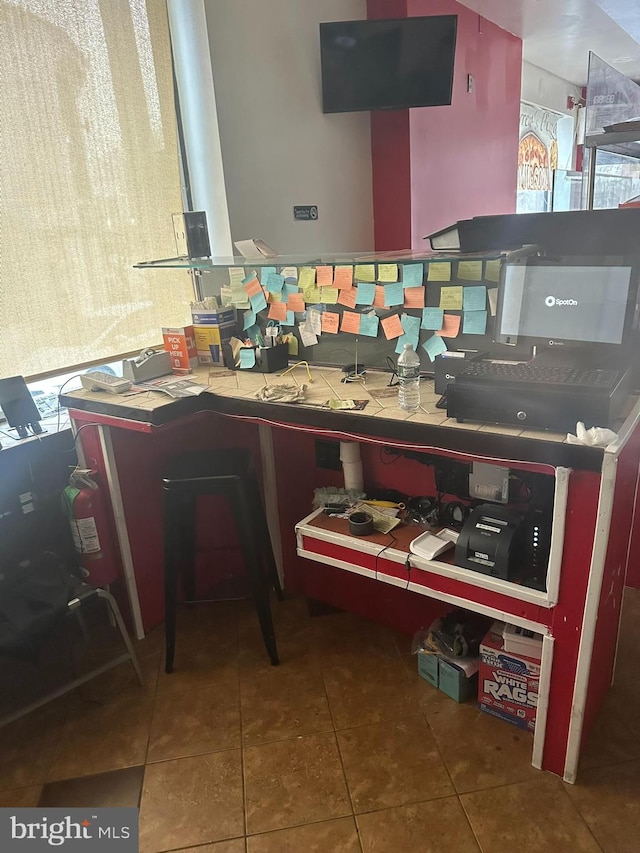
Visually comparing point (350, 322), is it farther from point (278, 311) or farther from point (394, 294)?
point (278, 311)

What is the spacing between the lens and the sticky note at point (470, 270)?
1.78m

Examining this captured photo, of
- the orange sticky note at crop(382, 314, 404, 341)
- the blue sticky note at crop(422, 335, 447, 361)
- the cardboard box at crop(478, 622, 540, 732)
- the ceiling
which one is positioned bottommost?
the cardboard box at crop(478, 622, 540, 732)

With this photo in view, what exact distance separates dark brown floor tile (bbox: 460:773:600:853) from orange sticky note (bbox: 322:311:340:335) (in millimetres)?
1441

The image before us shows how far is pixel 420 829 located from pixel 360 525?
0.77 metres

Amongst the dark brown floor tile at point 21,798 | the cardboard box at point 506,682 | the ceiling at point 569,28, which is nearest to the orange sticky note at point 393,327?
the cardboard box at point 506,682

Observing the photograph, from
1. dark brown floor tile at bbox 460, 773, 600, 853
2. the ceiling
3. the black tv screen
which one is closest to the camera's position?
dark brown floor tile at bbox 460, 773, 600, 853

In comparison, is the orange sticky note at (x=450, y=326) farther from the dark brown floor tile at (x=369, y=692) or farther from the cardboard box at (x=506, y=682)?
the dark brown floor tile at (x=369, y=692)

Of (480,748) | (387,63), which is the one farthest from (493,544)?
(387,63)

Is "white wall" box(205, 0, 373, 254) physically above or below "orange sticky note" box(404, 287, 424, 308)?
above

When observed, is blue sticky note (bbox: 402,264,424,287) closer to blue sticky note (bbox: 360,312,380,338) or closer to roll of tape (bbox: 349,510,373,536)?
blue sticky note (bbox: 360,312,380,338)

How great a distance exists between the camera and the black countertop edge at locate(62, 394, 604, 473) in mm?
1309

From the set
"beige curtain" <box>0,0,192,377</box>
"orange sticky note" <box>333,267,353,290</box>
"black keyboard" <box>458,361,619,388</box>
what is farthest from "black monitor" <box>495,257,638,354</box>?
"beige curtain" <box>0,0,192,377</box>

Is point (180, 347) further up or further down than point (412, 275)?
further down

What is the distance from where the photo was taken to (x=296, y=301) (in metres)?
2.15
